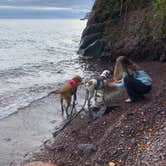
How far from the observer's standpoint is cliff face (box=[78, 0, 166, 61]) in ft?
62.4

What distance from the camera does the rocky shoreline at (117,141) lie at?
22.6 ft

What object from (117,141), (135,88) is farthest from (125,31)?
(117,141)

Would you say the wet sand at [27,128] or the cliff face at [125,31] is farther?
the cliff face at [125,31]

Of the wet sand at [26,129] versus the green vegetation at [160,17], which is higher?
the green vegetation at [160,17]

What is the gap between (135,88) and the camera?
10.4 metres

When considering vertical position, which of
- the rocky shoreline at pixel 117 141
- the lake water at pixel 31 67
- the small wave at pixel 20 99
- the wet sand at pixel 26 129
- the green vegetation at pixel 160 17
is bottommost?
the lake water at pixel 31 67

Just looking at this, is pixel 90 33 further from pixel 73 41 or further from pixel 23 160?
pixel 23 160

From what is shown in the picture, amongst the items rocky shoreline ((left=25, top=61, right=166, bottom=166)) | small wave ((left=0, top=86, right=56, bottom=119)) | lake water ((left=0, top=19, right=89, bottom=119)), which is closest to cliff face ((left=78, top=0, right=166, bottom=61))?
lake water ((left=0, top=19, right=89, bottom=119))

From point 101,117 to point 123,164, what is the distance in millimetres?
3164

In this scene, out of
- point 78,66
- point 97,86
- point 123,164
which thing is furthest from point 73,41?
point 123,164

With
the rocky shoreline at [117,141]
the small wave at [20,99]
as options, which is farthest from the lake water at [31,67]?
the rocky shoreline at [117,141]

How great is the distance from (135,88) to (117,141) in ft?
9.90

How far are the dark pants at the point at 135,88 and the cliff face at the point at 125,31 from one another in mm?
6604

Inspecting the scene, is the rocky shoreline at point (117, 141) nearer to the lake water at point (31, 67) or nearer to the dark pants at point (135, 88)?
the dark pants at point (135, 88)
